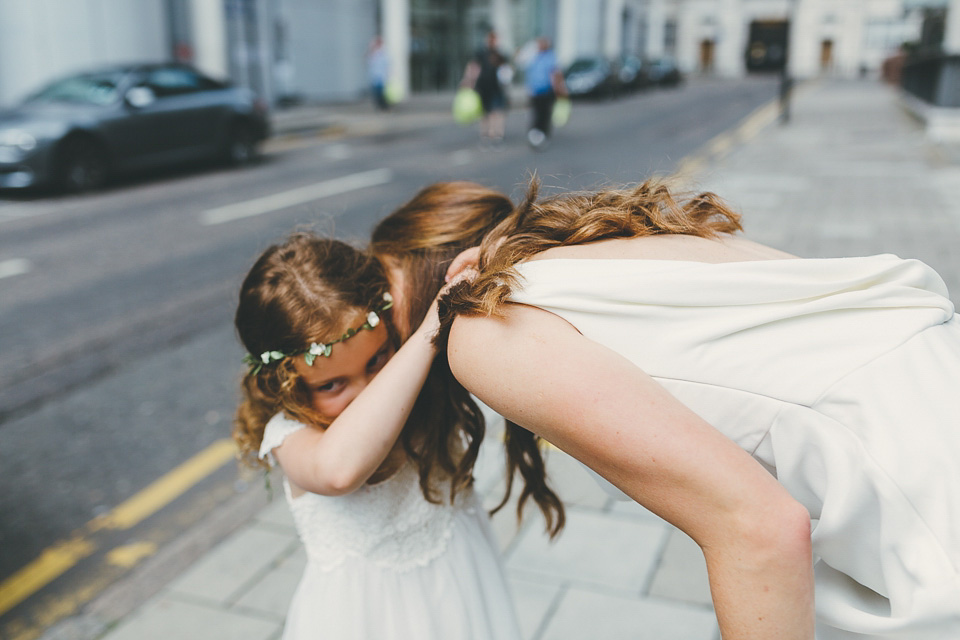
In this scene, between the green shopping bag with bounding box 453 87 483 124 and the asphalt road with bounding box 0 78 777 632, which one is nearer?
the asphalt road with bounding box 0 78 777 632

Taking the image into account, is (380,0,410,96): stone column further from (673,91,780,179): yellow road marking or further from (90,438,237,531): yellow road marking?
(90,438,237,531): yellow road marking

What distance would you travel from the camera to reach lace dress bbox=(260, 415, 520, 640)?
170 cm

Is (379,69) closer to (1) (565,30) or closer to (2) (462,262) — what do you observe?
(2) (462,262)

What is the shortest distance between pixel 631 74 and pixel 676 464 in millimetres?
32919

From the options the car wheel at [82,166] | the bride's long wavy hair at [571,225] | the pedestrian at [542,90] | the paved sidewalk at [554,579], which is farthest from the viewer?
the pedestrian at [542,90]

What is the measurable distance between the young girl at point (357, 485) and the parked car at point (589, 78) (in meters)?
26.5

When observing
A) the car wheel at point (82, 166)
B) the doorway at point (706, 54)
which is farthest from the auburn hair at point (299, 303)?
the doorway at point (706, 54)

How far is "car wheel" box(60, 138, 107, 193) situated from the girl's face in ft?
34.2

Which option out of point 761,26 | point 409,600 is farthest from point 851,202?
point 761,26

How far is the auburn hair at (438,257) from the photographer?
1.58 metres

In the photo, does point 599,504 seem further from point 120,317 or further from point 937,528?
point 120,317

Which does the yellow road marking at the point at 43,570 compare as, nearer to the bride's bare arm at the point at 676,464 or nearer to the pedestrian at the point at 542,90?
the bride's bare arm at the point at 676,464

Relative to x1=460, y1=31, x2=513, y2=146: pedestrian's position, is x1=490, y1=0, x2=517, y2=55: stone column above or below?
above

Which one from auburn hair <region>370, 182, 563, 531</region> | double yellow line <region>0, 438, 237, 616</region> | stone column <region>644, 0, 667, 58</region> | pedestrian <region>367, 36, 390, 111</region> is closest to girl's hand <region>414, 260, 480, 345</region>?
auburn hair <region>370, 182, 563, 531</region>
